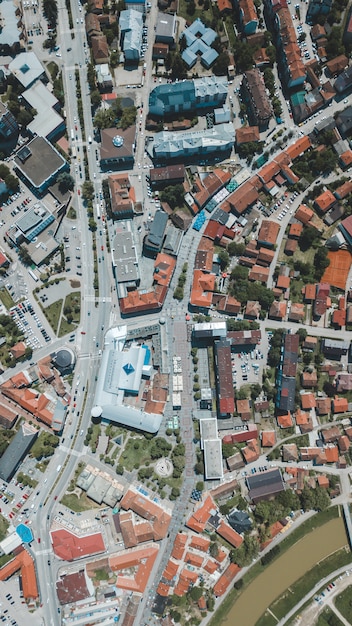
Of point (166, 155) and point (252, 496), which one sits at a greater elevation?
point (166, 155)

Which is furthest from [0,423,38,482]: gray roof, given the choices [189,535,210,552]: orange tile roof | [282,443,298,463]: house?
[282,443,298,463]: house

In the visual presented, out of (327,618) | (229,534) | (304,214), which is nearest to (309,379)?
(304,214)

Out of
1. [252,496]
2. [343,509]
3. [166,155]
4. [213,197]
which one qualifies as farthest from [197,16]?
[343,509]

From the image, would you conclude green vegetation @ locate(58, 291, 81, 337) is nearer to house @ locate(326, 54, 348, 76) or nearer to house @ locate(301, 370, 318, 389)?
house @ locate(301, 370, 318, 389)

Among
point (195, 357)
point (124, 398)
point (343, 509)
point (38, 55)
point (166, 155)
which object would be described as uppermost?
point (38, 55)

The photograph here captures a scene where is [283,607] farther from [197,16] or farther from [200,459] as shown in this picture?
[197,16]

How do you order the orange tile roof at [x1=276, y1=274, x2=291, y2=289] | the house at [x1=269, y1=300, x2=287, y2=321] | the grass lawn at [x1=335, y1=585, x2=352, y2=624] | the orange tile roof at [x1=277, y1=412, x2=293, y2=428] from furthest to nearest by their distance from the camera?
the orange tile roof at [x1=276, y1=274, x2=291, y2=289] → the house at [x1=269, y1=300, x2=287, y2=321] → the orange tile roof at [x1=277, y1=412, x2=293, y2=428] → the grass lawn at [x1=335, y1=585, x2=352, y2=624]
